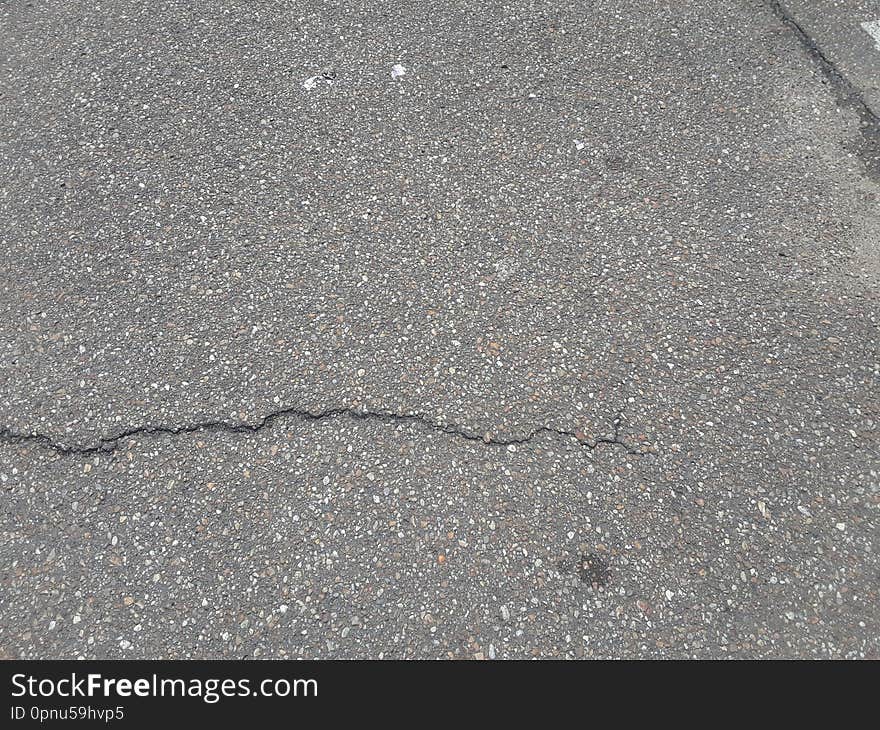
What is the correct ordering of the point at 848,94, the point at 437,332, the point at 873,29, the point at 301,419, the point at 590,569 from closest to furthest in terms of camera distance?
the point at 590,569 < the point at 301,419 < the point at 437,332 < the point at 848,94 < the point at 873,29

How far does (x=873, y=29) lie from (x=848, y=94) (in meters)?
0.55

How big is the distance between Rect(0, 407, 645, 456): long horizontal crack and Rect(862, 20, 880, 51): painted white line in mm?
2556

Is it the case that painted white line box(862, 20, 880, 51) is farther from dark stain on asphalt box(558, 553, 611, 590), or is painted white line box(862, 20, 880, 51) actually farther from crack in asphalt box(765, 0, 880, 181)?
dark stain on asphalt box(558, 553, 611, 590)

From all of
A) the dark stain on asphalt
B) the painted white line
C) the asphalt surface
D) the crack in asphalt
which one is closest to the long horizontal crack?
the asphalt surface

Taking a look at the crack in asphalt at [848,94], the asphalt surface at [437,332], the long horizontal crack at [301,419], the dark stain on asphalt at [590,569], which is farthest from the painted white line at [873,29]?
the dark stain on asphalt at [590,569]

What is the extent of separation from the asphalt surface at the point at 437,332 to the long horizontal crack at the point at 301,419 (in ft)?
0.03

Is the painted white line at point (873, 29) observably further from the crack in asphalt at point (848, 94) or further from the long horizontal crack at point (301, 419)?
the long horizontal crack at point (301, 419)

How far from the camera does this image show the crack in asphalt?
3195 millimetres

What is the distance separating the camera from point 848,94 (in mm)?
3383

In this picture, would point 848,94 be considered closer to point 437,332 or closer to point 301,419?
point 437,332

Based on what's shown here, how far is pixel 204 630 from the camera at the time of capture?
221 cm

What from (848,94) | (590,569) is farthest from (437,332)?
(848,94)

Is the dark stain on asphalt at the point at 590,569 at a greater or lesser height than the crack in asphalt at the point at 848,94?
lesser

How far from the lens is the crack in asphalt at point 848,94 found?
3195mm
